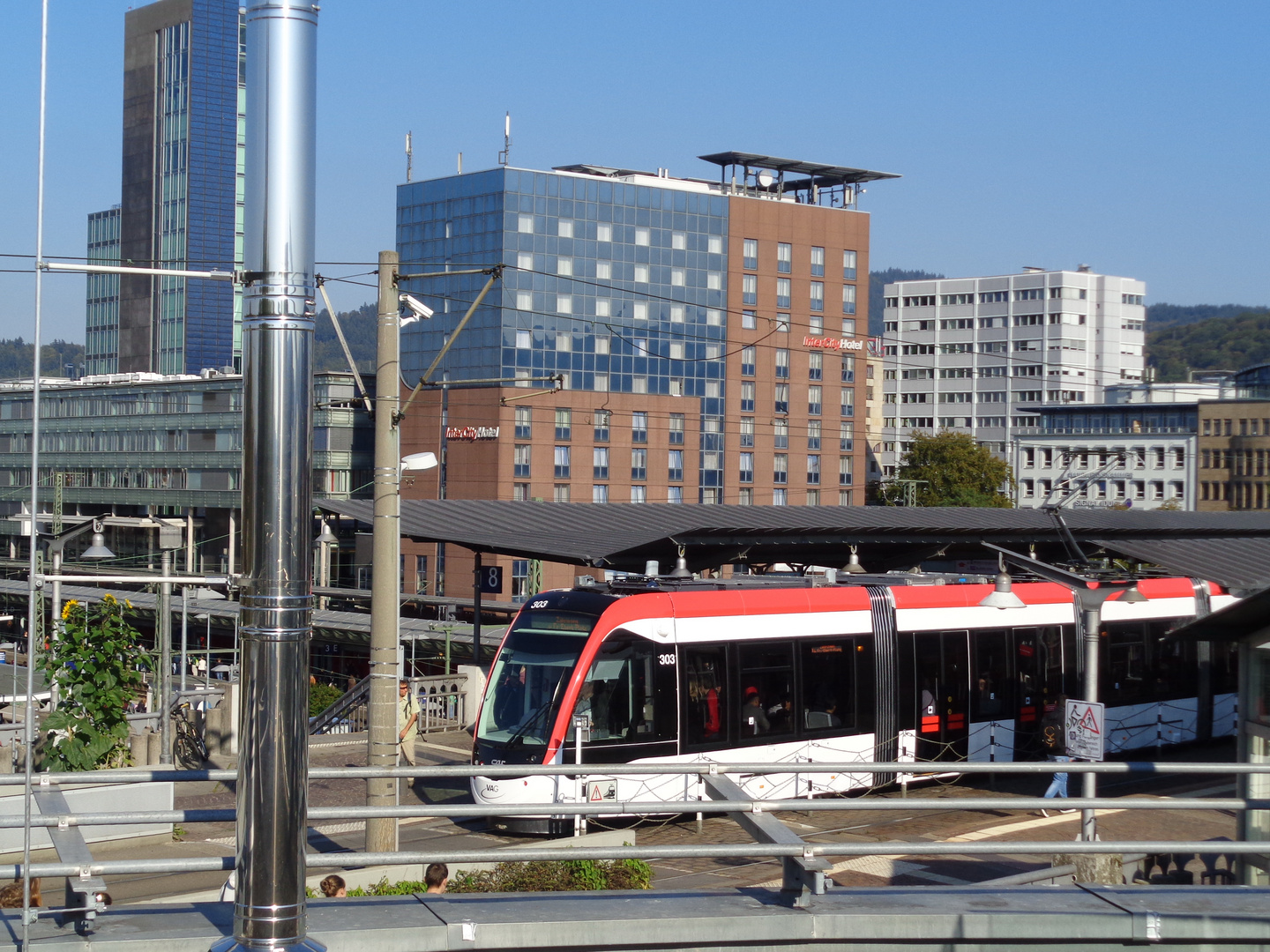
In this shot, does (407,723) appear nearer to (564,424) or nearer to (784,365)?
(564,424)

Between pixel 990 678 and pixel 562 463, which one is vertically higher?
pixel 562 463

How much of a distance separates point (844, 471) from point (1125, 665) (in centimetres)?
8861

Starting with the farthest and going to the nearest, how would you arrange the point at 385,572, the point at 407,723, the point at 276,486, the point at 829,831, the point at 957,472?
the point at 957,472
the point at 407,723
the point at 829,831
the point at 385,572
the point at 276,486

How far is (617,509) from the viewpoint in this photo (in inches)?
1101

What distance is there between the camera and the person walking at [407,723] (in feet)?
71.4

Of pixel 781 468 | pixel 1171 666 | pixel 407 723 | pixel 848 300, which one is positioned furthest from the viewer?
pixel 848 300

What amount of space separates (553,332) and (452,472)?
12.0 meters

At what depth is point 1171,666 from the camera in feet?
76.2

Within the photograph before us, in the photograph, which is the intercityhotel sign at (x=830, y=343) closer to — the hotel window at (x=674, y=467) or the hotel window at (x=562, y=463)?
the hotel window at (x=674, y=467)

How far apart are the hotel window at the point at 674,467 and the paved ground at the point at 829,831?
78634mm

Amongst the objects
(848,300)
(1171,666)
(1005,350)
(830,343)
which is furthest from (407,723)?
(1005,350)

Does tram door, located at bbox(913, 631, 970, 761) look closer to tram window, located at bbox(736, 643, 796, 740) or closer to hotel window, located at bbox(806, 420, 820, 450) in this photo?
tram window, located at bbox(736, 643, 796, 740)

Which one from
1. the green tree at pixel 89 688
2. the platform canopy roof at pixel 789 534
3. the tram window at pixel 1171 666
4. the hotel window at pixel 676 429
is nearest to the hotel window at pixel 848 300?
the hotel window at pixel 676 429

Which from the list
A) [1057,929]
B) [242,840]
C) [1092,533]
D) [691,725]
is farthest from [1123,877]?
[1092,533]
